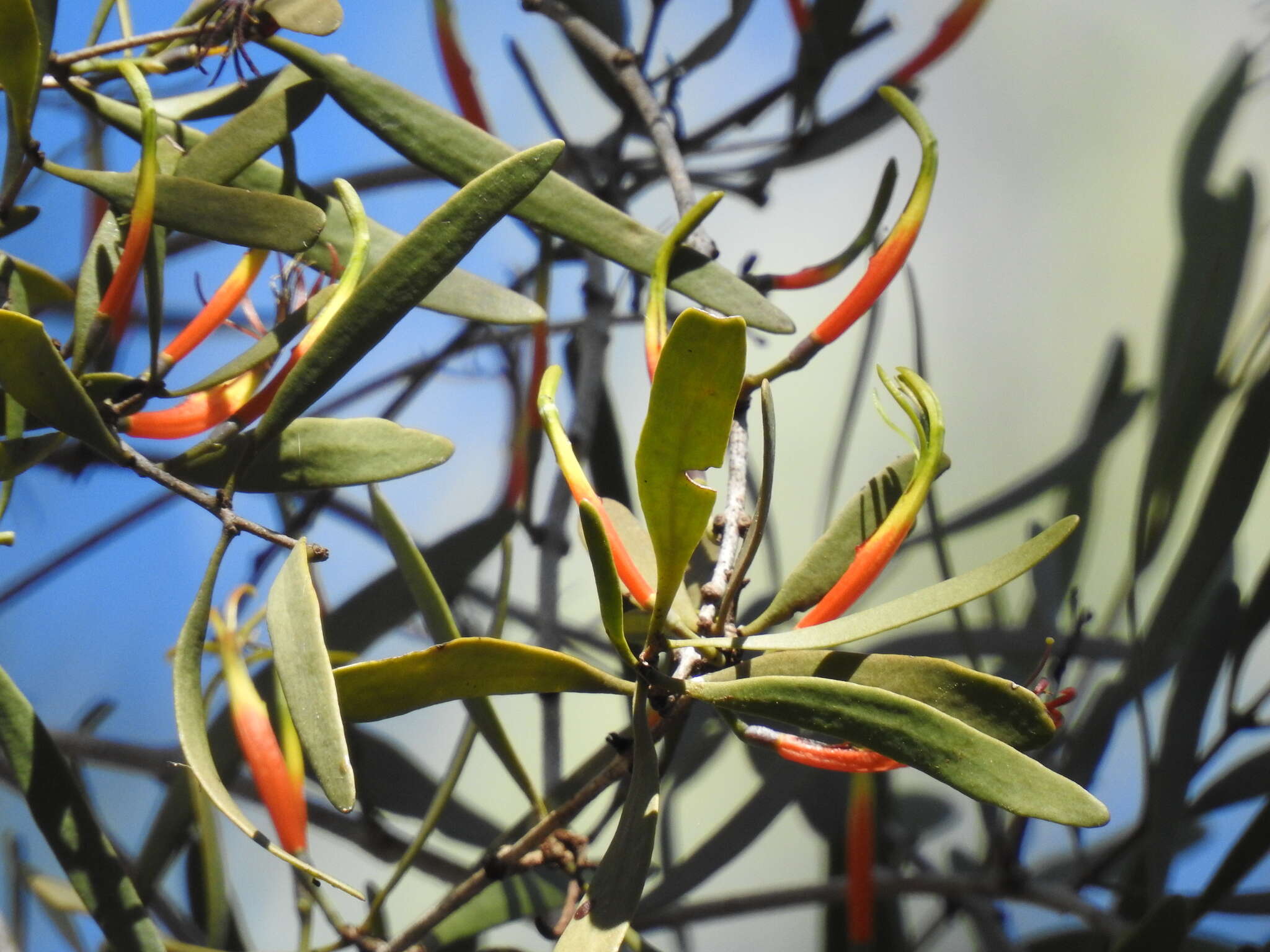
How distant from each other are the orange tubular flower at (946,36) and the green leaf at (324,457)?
13.6 inches

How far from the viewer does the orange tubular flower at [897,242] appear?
0.30 metres

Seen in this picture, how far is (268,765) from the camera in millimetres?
313

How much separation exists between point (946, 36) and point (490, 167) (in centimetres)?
28

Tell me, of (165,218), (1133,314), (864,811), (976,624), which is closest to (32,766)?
(165,218)

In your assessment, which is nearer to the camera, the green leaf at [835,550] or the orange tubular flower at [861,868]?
the green leaf at [835,550]

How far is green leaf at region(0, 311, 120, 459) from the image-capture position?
22 centimetres

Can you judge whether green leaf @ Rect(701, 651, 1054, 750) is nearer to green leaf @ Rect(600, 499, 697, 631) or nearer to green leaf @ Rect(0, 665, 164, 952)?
green leaf @ Rect(600, 499, 697, 631)

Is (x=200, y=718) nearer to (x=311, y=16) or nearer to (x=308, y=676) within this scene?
(x=308, y=676)

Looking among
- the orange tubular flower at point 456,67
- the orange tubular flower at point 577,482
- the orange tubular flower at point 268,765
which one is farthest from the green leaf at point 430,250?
the orange tubular flower at point 456,67

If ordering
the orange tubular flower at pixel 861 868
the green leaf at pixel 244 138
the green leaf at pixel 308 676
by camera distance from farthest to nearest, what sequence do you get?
the orange tubular flower at pixel 861 868, the green leaf at pixel 244 138, the green leaf at pixel 308 676

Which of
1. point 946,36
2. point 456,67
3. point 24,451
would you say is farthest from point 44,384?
point 946,36

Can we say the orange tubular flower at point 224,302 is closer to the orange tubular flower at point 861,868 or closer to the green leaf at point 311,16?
the green leaf at point 311,16

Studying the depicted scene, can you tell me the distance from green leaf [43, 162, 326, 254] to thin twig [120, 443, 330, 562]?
0.20ft

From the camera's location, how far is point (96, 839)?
28 cm
